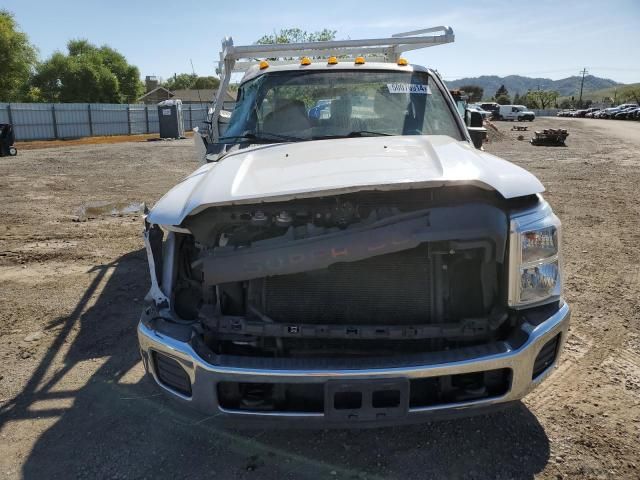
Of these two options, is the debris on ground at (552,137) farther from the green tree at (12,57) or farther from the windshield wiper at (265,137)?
the green tree at (12,57)

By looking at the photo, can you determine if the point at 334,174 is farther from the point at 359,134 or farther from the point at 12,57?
the point at 12,57

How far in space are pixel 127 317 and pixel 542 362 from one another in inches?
131

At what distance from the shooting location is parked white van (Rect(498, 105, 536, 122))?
4891cm

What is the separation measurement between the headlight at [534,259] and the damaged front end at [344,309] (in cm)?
5

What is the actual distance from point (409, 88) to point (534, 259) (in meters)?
2.09

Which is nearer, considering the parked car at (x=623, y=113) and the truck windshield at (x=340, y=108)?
the truck windshield at (x=340, y=108)

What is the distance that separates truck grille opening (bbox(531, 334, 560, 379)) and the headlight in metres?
0.20

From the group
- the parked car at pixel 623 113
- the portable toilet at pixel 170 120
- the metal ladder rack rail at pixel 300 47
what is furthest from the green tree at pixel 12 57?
the parked car at pixel 623 113

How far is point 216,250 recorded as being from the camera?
234 cm

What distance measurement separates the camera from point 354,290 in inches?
95.0

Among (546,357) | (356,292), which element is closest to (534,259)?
(546,357)

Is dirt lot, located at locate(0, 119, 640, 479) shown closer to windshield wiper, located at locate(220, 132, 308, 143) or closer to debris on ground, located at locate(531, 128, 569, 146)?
windshield wiper, located at locate(220, 132, 308, 143)

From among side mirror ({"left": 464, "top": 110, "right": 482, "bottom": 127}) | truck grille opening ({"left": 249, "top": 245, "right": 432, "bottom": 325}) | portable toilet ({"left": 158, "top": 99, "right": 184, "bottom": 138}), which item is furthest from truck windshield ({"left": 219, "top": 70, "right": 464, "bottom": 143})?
portable toilet ({"left": 158, "top": 99, "right": 184, "bottom": 138})

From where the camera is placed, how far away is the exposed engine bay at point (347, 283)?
7.48ft
